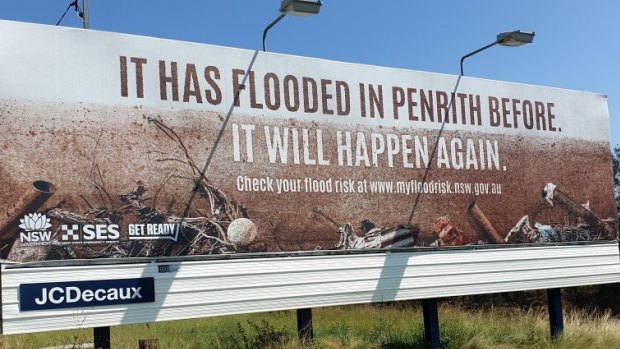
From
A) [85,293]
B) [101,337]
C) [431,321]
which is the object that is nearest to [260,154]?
[85,293]

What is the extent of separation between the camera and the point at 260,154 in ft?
33.2

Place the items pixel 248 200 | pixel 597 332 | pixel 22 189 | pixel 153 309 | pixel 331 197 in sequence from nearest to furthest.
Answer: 1. pixel 22 189
2. pixel 153 309
3. pixel 248 200
4. pixel 331 197
5. pixel 597 332

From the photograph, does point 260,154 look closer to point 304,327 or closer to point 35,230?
point 304,327

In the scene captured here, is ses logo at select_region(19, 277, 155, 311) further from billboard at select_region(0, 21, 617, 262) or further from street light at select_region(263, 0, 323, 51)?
street light at select_region(263, 0, 323, 51)

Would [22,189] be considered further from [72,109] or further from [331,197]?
[331,197]

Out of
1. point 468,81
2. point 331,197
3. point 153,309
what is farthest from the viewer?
point 468,81

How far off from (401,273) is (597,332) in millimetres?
5000

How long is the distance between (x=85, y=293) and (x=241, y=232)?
2.10 m

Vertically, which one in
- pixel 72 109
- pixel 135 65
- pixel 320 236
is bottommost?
pixel 320 236

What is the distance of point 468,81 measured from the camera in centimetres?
1256

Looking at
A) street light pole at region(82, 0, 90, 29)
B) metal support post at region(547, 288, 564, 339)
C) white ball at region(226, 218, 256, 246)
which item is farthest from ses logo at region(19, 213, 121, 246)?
metal support post at region(547, 288, 564, 339)

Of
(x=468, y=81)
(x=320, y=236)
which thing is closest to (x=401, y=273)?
(x=320, y=236)

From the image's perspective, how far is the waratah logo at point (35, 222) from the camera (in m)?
8.30

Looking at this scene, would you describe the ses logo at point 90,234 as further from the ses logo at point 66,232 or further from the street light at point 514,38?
the street light at point 514,38
